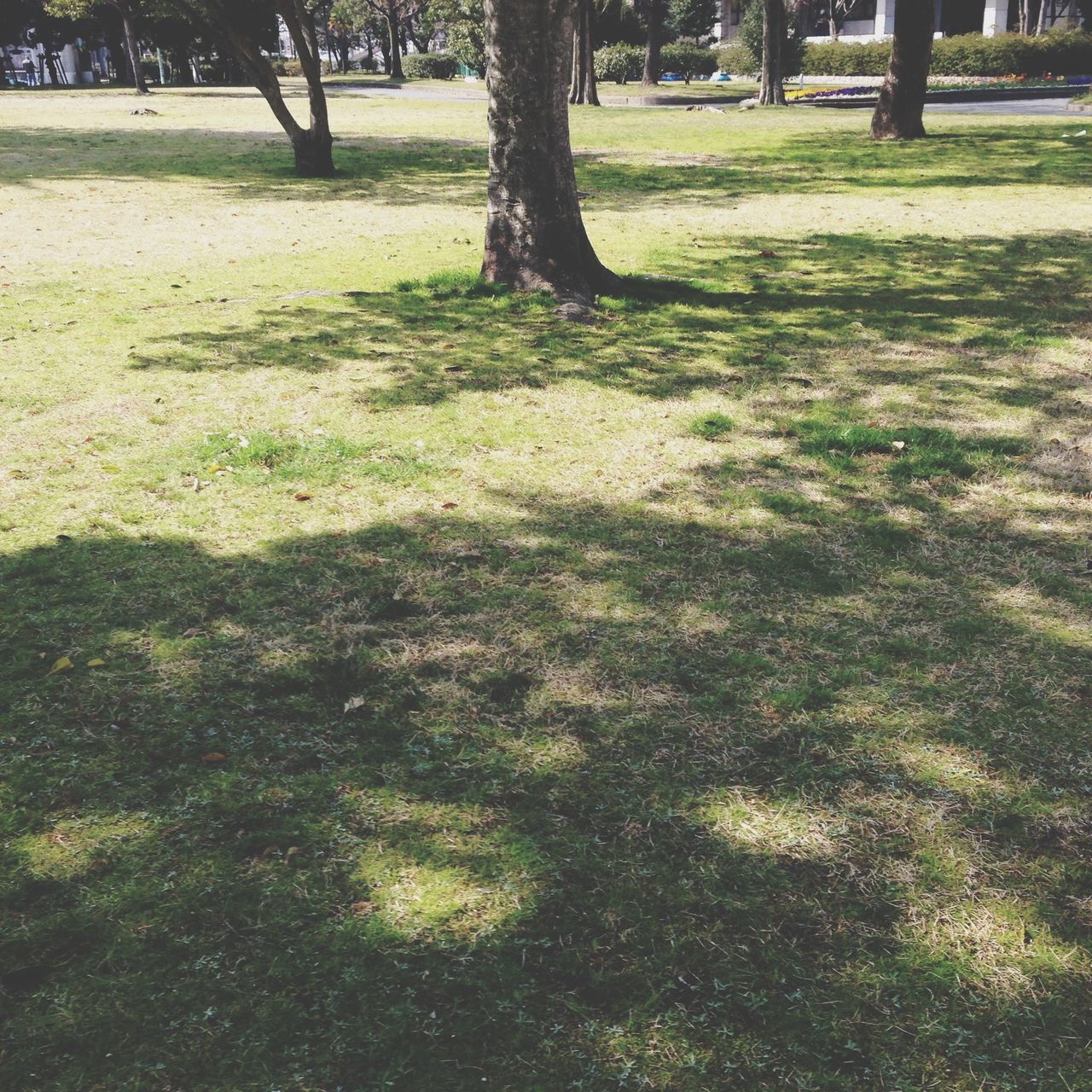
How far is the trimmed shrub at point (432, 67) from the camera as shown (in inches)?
2477

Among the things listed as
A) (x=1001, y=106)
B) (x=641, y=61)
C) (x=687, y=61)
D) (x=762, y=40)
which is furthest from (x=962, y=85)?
(x=687, y=61)

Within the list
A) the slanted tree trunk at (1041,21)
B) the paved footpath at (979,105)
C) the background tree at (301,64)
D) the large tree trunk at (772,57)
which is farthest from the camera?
the slanted tree trunk at (1041,21)

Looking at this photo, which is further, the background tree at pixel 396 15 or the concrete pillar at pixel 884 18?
the background tree at pixel 396 15

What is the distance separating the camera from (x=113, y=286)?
31.4 feet

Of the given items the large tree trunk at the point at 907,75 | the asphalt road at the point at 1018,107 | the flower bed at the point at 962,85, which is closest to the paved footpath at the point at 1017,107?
the asphalt road at the point at 1018,107

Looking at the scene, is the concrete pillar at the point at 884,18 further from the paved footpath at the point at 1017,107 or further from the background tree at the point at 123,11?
the background tree at the point at 123,11

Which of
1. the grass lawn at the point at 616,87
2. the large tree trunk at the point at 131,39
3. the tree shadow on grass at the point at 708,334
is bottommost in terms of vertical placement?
the tree shadow on grass at the point at 708,334

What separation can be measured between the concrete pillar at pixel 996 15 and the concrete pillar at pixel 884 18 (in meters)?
6.05

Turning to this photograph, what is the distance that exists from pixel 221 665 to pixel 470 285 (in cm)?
623

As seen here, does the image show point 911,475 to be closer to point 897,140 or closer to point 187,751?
point 187,751

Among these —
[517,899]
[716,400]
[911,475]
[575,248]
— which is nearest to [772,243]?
[575,248]

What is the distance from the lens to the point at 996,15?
54.9 meters

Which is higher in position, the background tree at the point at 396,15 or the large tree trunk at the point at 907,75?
the background tree at the point at 396,15

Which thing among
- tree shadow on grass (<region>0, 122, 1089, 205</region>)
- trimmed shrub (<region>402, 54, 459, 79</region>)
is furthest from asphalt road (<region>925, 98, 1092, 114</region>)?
trimmed shrub (<region>402, 54, 459, 79</region>)
